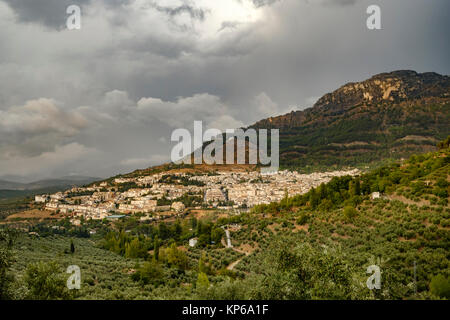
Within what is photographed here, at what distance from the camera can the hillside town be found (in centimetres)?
8256

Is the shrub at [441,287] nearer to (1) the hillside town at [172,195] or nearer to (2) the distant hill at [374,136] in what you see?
(1) the hillside town at [172,195]

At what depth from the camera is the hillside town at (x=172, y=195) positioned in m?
82.6

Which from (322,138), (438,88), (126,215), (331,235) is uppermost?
(438,88)

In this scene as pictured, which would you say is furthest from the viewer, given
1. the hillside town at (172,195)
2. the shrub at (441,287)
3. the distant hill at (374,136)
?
the distant hill at (374,136)

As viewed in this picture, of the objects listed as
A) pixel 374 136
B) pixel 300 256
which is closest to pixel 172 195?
pixel 300 256

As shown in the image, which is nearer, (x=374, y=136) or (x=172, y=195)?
(x=172, y=195)

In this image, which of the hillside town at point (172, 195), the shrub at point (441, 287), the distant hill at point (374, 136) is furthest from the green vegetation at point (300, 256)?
the distant hill at point (374, 136)

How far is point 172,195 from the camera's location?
96.7 meters

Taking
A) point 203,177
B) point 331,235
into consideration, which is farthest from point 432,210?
point 203,177

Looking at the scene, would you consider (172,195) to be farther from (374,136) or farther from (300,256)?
(374,136)
